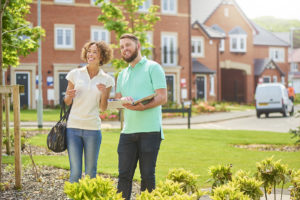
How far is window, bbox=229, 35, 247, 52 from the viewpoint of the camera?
47.7 meters

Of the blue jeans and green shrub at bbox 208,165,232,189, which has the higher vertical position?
the blue jeans

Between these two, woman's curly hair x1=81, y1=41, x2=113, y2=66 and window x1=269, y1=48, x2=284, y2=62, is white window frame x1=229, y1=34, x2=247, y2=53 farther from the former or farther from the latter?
woman's curly hair x1=81, y1=41, x2=113, y2=66

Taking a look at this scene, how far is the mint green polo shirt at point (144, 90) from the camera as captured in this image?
491cm

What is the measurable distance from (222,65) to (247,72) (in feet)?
11.4

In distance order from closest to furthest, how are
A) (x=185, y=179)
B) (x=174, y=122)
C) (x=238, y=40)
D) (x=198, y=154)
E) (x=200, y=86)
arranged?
1. (x=185, y=179)
2. (x=198, y=154)
3. (x=174, y=122)
4. (x=200, y=86)
5. (x=238, y=40)

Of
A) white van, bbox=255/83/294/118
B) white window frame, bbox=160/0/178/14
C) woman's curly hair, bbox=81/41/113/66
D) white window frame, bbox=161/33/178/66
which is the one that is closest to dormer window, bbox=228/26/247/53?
white window frame, bbox=161/33/178/66

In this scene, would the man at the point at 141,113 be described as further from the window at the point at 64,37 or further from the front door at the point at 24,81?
the window at the point at 64,37

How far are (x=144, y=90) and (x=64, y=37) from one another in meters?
29.8

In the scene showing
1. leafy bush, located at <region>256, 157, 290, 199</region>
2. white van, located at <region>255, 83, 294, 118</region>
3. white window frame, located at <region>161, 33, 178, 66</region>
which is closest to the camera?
leafy bush, located at <region>256, 157, 290, 199</region>

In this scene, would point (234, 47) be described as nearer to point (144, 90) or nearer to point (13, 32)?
point (13, 32)

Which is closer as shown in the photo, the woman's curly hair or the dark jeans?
the dark jeans

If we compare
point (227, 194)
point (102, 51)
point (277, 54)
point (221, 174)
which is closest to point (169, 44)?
point (277, 54)

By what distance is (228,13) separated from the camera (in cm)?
4791

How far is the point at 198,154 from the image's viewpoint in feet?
37.5
